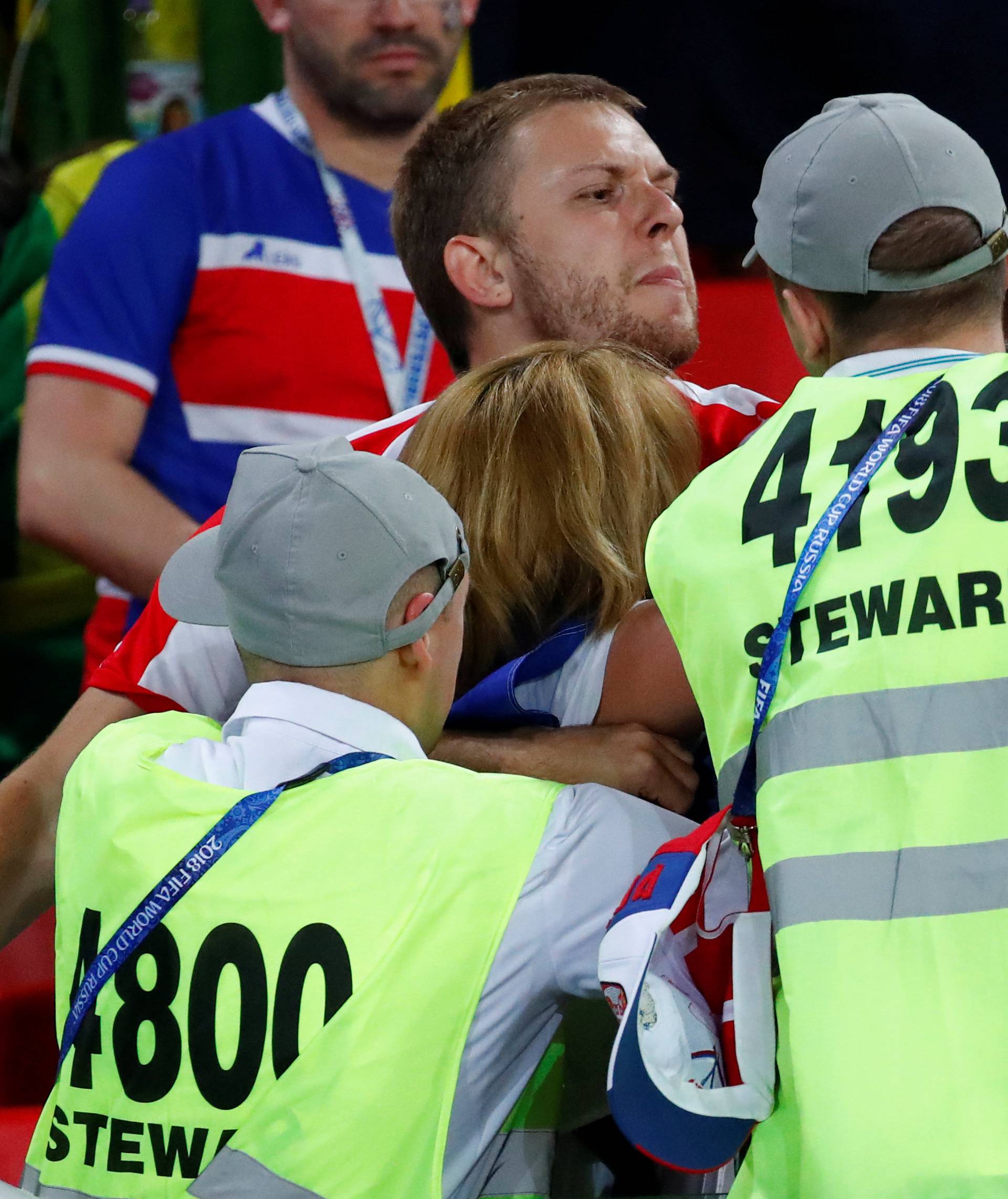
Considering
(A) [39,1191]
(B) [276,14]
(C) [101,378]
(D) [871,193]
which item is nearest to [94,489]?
(C) [101,378]

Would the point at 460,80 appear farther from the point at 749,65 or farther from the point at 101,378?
the point at 101,378

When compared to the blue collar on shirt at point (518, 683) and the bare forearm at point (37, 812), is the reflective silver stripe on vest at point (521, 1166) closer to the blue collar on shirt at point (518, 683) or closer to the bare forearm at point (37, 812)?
the blue collar on shirt at point (518, 683)

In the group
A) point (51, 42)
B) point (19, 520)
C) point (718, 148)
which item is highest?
point (51, 42)

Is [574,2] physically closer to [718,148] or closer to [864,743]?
[718,148]

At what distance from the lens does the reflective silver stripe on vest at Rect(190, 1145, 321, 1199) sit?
1.32 m

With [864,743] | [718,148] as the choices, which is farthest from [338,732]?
[718,148]

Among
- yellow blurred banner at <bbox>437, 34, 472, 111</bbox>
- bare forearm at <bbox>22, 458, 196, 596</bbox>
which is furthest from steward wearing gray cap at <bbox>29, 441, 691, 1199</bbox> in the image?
yellow blurred banner at <bbox>437, 34, 472, 111</bbox>

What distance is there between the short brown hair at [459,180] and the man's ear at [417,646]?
1.07m

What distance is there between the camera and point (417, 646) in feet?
4.91

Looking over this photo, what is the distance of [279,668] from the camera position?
1.50 m

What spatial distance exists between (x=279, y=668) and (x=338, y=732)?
94 mm

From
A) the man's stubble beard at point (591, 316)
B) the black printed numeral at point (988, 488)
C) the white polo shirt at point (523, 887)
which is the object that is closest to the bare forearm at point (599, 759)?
the white polo shirt at point (523, 887)

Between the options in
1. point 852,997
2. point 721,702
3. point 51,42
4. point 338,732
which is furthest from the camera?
point 51,42

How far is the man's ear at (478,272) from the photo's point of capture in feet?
7.91
